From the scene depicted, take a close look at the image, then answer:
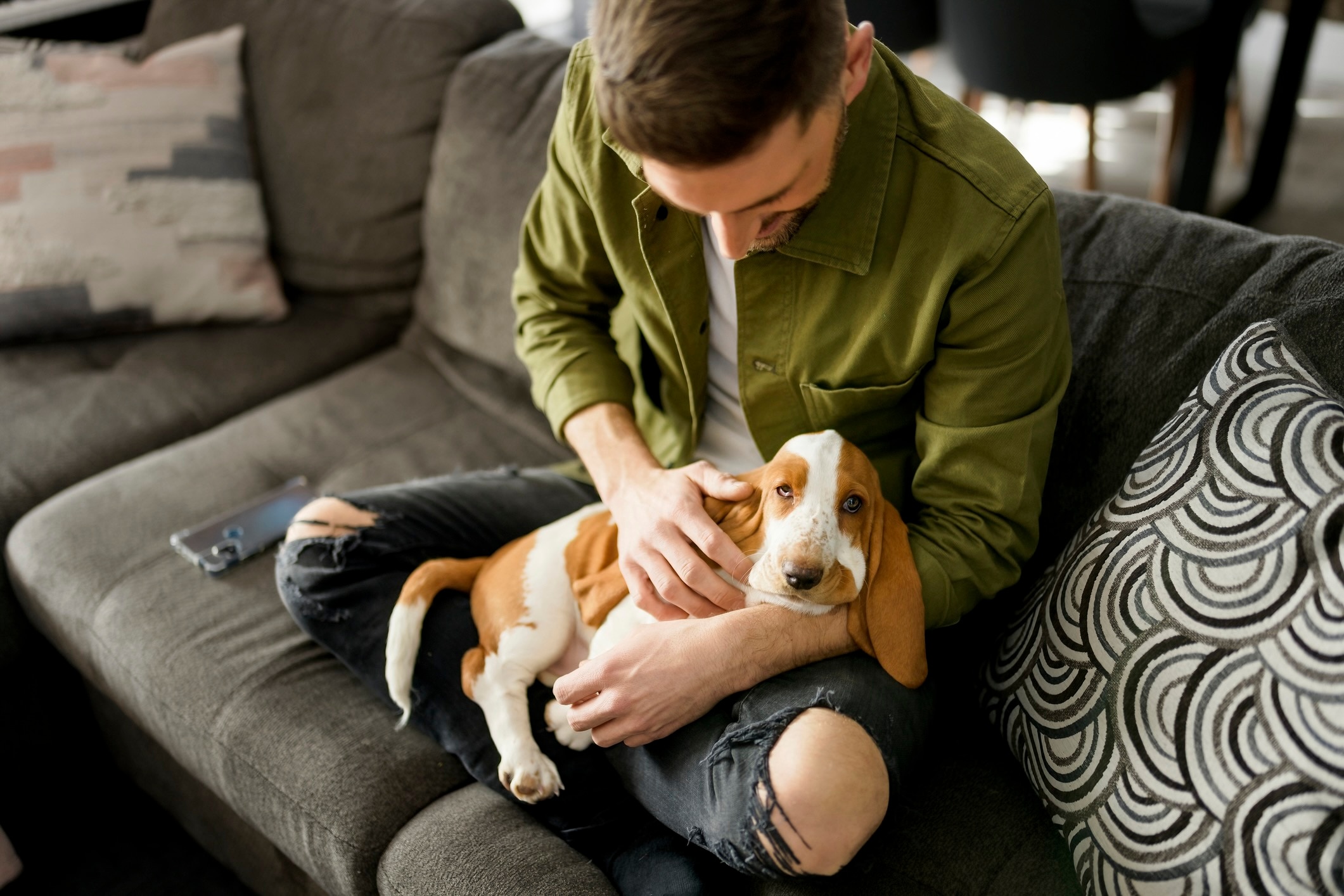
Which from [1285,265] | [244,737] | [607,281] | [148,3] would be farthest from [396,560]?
[148,3]

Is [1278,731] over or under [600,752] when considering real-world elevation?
over

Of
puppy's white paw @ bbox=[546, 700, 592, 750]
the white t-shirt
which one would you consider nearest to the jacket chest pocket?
the white t-shirt

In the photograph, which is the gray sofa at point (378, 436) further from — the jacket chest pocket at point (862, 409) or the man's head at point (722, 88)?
the man's head at point (722, 88)

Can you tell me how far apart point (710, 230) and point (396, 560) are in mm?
564

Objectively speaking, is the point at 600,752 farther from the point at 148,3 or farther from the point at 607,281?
the point at 148,3

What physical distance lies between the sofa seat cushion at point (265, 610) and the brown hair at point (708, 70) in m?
0.79

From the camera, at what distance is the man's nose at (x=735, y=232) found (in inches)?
36.9

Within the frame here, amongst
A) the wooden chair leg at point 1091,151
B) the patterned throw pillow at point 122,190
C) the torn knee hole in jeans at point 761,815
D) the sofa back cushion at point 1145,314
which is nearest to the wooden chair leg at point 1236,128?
the wooden chair leg at point 1091,151

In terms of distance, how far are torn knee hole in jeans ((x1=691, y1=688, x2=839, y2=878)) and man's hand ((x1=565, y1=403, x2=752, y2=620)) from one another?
13 cm

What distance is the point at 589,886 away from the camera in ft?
3.35

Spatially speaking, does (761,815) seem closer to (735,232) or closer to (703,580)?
(703,580)

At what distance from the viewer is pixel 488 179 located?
1.77 m

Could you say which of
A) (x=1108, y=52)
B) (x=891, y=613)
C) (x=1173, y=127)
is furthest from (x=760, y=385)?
(x=1173, y=127)

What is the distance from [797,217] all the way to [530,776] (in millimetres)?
650
